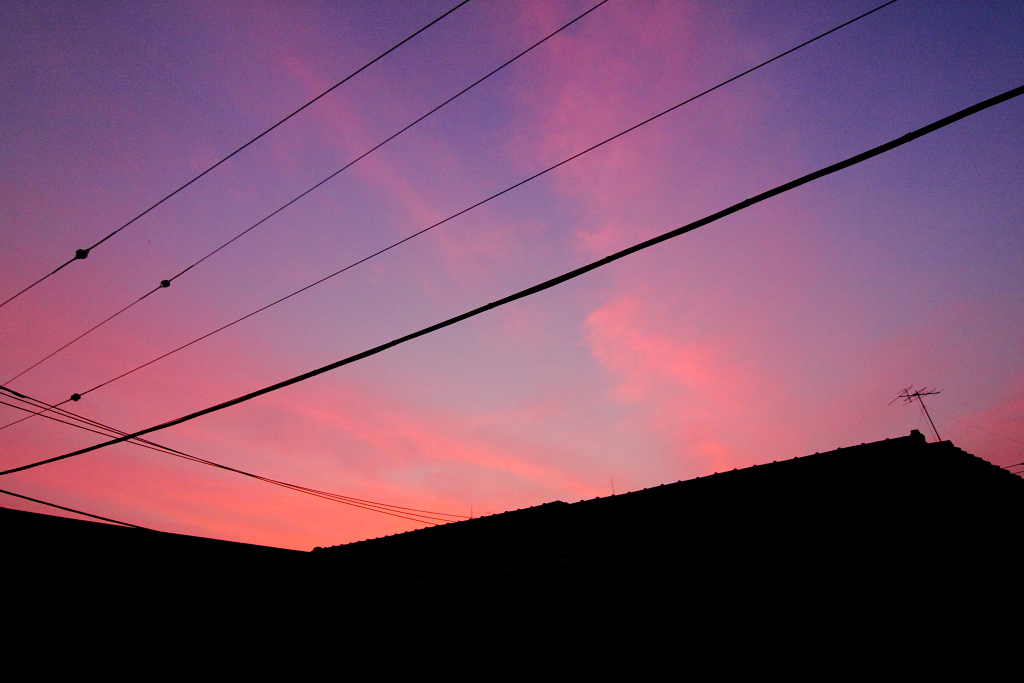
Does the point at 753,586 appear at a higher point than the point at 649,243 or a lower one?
lower

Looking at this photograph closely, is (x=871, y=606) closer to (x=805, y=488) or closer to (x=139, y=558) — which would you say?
(x=805, y=488)

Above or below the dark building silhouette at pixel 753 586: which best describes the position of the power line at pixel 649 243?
above

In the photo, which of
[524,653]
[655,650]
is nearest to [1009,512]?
[655,650]

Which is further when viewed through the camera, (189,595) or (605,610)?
(189,595)

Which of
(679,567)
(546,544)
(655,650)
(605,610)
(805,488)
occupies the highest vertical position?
(805,488)

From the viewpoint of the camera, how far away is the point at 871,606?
505 cm

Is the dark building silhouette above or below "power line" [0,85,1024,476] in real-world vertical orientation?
below

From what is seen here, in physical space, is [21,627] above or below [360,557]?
below

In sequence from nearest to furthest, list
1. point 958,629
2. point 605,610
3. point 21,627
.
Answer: point 958,629
point 605,610
point 21,627

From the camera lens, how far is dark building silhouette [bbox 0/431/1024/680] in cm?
491

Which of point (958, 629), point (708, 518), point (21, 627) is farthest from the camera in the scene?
point (21, 627)

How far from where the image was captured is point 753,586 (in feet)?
17.8

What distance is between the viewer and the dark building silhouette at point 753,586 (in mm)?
4910

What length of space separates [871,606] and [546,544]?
420 centimetres
